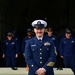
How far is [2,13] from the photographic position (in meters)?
16.4

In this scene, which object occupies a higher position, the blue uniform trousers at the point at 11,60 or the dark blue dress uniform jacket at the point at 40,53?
the dark blue dress uniform jacket at the point at 40,53

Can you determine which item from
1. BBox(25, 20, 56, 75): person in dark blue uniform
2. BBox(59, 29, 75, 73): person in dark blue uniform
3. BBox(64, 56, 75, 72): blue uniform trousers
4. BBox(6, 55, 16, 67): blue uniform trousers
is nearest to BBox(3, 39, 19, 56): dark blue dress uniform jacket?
BBox(6, 55, 16, 67): blue uniform trousers

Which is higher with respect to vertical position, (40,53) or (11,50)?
(40,53)

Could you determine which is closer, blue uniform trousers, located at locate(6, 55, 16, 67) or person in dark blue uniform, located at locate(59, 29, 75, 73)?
person in dark blue uniform, located at locate(59, 29, 75, 73)

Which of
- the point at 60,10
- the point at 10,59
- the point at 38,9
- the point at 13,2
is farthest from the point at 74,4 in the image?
the point at 10,59

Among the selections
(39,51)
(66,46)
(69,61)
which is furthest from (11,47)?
(39,51)

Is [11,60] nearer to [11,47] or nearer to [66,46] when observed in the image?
[11,47]

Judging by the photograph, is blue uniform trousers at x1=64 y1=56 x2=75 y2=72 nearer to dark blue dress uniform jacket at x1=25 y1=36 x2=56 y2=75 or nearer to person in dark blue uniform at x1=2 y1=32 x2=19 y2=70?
person in dark blue uniform at x1=2 y1=32 x2=19 y2=70

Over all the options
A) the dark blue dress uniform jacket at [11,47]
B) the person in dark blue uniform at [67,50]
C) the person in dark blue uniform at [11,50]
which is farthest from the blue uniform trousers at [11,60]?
the person in dark blue uniform at [67,50]

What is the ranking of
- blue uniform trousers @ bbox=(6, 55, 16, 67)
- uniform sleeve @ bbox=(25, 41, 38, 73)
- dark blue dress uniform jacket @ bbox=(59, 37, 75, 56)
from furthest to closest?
blue uniform trousers @ bbox=(6, 55, 16, 67) < dark blue dress uniform jacket @ bbox=(59, 37, 75, 56) < uniform sleeve @ bbox=(25, 41, 38, 73)

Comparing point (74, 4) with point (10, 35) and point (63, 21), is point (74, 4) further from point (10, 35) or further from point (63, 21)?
point (10, 35)

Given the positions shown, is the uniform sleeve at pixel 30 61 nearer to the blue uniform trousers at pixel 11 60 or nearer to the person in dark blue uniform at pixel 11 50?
the person in dark blue uniform at pixel 11 50

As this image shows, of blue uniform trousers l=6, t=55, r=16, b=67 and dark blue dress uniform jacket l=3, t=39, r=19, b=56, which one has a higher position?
dark blue dress uniform jacket l=3, t=39, r=19, b=56

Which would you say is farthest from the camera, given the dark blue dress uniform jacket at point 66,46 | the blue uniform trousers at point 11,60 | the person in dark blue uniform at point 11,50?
the blue uniform trousers at point 11,60
